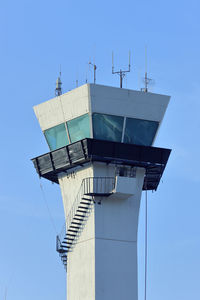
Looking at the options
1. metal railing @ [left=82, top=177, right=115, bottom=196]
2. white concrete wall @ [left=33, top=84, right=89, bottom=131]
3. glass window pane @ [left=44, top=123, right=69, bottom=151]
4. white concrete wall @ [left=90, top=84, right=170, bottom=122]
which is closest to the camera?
metal railing @ [left=82, top=177, right=115, bottom=196]

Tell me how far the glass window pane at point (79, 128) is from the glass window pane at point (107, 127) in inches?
20.2

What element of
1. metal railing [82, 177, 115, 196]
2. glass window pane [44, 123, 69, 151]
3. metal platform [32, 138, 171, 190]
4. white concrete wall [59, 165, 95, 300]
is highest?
glass window pane [44, 123, 69, 151]

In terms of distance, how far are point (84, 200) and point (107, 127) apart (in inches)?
205

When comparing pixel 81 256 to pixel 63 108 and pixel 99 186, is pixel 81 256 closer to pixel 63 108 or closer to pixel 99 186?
pixel 99 186

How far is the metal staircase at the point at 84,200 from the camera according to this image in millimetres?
67125

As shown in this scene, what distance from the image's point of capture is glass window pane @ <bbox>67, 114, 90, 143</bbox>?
67500 millimetres

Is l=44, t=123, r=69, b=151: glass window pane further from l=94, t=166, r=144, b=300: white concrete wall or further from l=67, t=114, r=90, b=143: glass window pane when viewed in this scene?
l=94, t=166, r=144, b=300: white concrete wall

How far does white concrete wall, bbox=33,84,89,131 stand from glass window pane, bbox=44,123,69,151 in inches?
12.5

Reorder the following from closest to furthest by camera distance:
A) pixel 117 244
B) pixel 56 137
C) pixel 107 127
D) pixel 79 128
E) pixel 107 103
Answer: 1. pixel 117 244
2. pixel 107 103
3. pixel 107 127
4. pixel 79 128
5. pixel 56 137

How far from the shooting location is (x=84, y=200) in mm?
67438

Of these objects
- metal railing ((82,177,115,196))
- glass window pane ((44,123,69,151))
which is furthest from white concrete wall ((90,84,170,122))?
metal railing ((82,177,115,196))

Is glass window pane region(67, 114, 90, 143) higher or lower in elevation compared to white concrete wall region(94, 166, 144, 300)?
higher

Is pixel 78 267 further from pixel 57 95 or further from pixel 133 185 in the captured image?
pixel 57 95

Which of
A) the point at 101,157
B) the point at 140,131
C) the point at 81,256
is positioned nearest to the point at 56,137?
the point at 101,157
